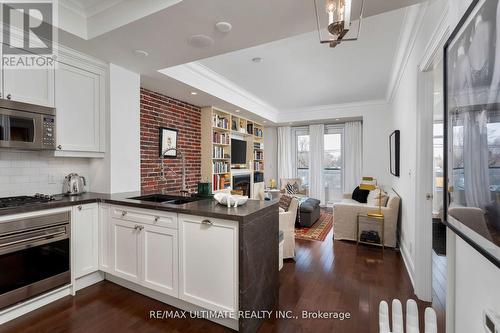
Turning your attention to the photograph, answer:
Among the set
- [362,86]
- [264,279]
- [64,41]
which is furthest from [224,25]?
[362,86]

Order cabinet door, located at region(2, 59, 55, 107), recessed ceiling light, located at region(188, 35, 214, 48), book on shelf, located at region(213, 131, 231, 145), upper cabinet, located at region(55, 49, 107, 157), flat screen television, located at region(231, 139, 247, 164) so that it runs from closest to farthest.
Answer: cabinet door, located at region(2, 59, 55, 107) → recessed ceiling light, located at region(188, 35, 214, 48) → upper cabinet, located at region(55, 49, 107, 157) → book on shelf, located at region(213, 131, 231, 145) → flat screen television, located at region(231, 139, 247, 164)

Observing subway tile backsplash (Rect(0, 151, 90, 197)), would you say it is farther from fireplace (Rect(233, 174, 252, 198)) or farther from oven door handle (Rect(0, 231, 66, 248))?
fireplace (Rect(233, 174, 252, 198))

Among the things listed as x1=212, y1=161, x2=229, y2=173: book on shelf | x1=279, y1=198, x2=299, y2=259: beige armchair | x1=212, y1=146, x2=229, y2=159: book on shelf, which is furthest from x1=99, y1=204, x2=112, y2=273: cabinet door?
x1=212, y1=146, x2=229, y2=159: book on shelf

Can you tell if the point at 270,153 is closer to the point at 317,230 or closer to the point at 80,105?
the point at 317,230

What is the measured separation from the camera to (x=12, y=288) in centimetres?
195

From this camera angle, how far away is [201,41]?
7.65ft

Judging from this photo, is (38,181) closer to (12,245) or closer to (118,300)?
(12,245)

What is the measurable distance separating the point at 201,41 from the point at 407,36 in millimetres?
2321

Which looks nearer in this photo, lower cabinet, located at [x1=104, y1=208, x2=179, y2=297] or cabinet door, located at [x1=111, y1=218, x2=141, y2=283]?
lower cabinet, located at [x1=104, y1=208, x2=179, y2=297]

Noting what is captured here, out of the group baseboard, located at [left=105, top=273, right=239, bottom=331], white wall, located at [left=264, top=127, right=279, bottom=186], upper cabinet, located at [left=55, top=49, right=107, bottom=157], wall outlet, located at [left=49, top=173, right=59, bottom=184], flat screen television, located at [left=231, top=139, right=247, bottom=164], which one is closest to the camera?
baseboard, located at [left=105, top=273, right=239, bottom=331]

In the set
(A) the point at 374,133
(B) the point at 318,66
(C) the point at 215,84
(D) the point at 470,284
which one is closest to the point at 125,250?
(D) the point at 470,284

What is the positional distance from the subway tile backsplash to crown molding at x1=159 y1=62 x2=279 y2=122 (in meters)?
1.62

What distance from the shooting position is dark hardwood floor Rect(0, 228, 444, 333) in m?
1.91

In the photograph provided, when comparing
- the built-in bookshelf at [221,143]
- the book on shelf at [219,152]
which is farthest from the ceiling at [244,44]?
the book on shelf at [219,152]
